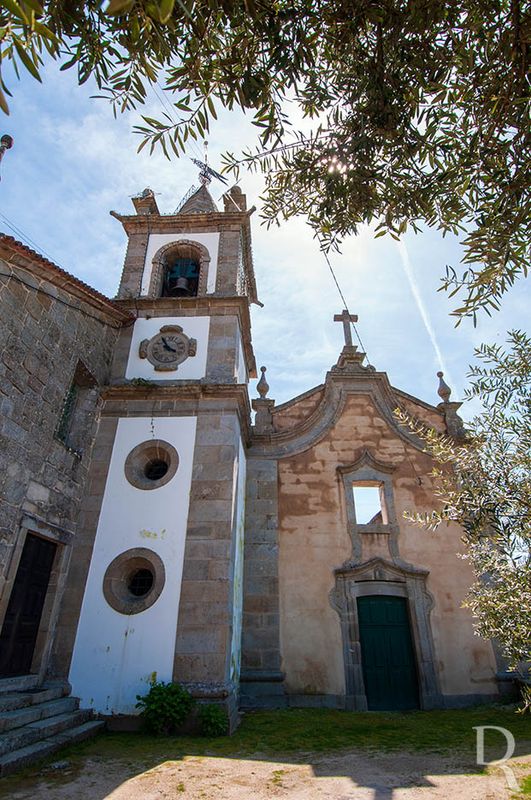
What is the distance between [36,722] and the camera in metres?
5.89

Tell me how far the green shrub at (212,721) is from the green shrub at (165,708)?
0.68ft

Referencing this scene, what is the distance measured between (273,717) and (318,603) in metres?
2.43

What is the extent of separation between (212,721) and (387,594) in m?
4.78

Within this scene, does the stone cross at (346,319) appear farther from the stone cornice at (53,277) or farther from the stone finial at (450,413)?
the stone cornice at (53,277)

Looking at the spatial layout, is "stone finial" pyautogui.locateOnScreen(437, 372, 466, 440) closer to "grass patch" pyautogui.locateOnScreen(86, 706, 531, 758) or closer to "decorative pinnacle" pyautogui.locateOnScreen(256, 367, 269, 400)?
"decorative pinnacle" pyautogui.locateOnScreen(256, 367, 269, 400)

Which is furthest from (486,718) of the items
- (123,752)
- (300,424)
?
(300,424)

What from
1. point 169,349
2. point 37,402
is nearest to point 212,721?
point 37,402

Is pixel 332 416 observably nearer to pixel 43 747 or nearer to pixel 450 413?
pixel 450 413

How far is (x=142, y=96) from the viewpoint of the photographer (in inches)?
127

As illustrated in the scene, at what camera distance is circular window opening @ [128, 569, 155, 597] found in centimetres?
816

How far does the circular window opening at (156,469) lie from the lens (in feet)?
29.9

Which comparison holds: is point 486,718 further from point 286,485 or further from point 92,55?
point 92,55

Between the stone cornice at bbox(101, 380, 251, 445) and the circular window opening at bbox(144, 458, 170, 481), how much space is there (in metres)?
0.91

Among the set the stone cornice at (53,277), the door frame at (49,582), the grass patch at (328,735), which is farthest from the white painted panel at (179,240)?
the grass patch at (328,735)
